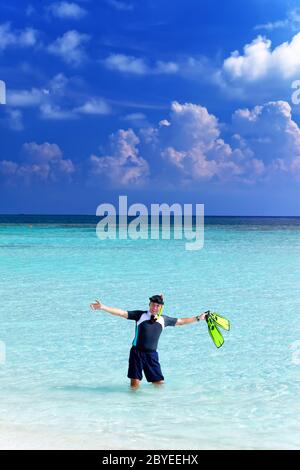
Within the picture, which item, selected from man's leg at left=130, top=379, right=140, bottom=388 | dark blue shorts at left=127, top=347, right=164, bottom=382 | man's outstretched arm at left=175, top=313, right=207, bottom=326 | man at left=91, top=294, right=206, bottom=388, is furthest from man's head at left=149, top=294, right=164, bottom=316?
man's leg at left=130, top=379, right=140, bottom=388

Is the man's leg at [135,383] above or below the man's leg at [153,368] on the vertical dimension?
below

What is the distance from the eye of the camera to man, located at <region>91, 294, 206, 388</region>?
7.23 meters

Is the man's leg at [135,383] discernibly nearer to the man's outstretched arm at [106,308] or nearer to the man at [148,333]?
the man at [148,333]

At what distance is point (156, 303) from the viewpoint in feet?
23.6

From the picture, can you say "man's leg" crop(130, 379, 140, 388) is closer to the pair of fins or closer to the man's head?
the man's head

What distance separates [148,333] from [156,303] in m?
0.40

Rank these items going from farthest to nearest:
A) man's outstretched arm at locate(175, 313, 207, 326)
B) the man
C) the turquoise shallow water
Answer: the man < man's outstretched arm at locate(175, 313, 207, 326) < the turquoise shallow water

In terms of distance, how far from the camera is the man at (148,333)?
723 cm

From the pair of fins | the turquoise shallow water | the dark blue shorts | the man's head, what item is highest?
the man's head

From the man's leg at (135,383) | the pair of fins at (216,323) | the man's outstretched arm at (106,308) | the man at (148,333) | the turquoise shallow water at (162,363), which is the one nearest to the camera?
the turquoise shallow water at (162,363)

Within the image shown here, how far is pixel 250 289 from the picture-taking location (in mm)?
17062

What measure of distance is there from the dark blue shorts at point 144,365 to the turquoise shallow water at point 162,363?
17 centimetres

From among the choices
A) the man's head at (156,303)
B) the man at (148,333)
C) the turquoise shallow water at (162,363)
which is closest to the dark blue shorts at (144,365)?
the man at (148,333)
